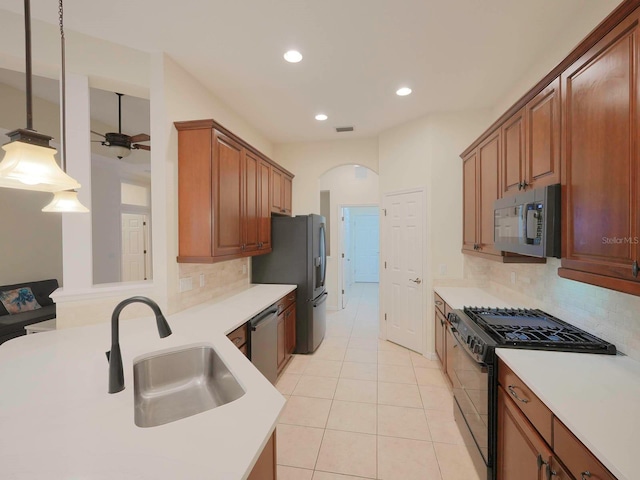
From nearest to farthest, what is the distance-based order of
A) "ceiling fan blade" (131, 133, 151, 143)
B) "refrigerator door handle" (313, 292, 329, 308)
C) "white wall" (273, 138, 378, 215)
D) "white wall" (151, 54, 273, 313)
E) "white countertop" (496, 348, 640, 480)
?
"white countertop" (496, 348, 640, 480), "white wall" (151, 54, 273, 313), "ceiling fan blade" (131, 133, 151, 143), "refrigerator door handle" (313, 292, 329, 308), "white wall" (273, 138, 378, 215)

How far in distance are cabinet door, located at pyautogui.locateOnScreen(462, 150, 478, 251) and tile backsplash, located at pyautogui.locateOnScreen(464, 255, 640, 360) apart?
0.41 m

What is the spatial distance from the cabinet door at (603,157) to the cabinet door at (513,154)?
1.68 feet

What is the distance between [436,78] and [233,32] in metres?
1.88

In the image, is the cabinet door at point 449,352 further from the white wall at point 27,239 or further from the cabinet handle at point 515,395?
the white wall at point 27,239

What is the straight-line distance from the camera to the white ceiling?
6.27 ft

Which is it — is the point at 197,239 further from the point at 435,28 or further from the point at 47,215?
the point at 47,215

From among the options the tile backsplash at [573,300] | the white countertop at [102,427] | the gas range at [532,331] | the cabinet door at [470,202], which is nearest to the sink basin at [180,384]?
the white countertop at [102,427]

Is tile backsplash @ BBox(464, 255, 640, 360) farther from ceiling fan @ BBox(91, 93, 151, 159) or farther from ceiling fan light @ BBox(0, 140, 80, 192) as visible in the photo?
ceiling fan @ BBox(91, 93, 151, 159)

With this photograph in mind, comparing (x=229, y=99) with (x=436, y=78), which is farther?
(x=229, y=99)

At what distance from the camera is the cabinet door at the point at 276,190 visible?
3772mm

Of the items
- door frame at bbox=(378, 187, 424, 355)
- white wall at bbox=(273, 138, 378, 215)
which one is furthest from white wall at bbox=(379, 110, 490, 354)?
white wall at bbox=(273, 138, 378, 215)

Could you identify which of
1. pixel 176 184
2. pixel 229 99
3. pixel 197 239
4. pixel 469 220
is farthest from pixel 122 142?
pixel 469 220

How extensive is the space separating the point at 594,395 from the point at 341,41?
260 centimetres

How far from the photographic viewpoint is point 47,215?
475cm
